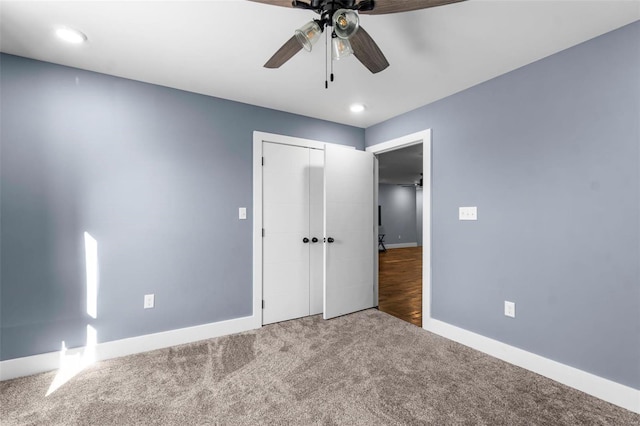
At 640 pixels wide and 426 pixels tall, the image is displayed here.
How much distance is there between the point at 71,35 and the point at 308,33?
5.74ft

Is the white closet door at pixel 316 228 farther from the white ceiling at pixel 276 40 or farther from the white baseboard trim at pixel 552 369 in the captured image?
the white baseboard trim at pixel 552 369

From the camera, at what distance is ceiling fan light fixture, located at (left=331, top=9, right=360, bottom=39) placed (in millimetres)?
1263

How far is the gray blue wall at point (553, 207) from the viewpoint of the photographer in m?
1.84

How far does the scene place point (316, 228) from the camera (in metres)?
3.57

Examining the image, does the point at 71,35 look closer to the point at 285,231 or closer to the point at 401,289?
the point at 285,231

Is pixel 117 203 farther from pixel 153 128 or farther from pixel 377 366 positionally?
pixel 377 366

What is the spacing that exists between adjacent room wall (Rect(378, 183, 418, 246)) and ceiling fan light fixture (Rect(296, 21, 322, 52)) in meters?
8.85

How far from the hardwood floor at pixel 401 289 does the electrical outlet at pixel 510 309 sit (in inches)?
38.1

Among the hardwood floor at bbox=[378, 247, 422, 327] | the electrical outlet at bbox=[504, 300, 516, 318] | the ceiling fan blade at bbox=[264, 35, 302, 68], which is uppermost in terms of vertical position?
the ceiling fan blade at bbox=[264, 35, 302, 68]

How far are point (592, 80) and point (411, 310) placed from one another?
9.27 ft

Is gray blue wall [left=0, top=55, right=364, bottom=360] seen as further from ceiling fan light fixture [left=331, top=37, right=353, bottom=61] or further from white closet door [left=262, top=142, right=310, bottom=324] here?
ceiling fan light fixture [left=331, top=37, right=353, bottom=61]

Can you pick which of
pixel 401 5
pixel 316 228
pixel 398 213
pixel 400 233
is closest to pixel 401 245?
pixel 400 233

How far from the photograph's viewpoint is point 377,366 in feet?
7.57

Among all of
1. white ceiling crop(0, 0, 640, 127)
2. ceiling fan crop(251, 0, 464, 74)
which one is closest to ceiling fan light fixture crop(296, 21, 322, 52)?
ceiling fan crop(251, 0, 464, 74)
